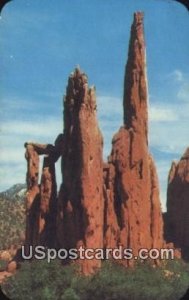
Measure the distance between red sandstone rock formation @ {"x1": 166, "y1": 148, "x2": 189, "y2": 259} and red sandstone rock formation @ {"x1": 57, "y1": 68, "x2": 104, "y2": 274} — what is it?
8075 mm

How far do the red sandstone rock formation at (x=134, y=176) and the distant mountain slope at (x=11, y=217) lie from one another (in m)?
11.6

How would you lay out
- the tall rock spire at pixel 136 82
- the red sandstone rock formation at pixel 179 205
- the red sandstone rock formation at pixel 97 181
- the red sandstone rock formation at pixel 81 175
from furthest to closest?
1. the red sandstone rock formation at pixel 179 205
2. the tall rock spire at pixel 136 82
3. the red sandstone rock formation at pixel 97 181
4. the red sandstone rock formation at pixel 81 175

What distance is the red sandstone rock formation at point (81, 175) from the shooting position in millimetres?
29656

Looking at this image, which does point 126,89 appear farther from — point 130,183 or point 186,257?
point 186,257

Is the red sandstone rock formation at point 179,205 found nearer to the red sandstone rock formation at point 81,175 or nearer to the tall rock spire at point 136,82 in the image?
the tall rock spire at point 136,82

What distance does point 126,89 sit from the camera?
116 feet

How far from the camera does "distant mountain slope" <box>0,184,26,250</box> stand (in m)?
46.4

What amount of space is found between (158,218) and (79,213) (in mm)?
5501

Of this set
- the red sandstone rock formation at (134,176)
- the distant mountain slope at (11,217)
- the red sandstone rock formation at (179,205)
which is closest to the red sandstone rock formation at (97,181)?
the red sandstone rock formation at (134,176)

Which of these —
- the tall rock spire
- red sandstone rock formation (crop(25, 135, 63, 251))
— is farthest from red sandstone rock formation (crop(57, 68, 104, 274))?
the tall rock spire

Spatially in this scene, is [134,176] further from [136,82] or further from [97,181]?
[136,82]

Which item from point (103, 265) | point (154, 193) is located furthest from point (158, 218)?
point (103, 265)

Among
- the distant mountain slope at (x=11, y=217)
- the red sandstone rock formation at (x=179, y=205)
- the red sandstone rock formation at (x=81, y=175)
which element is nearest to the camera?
the red sandstone rock formation at (x=81, y=175)

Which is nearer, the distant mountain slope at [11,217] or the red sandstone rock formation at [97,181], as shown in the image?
the red sandstone rock formation at [97,181]
